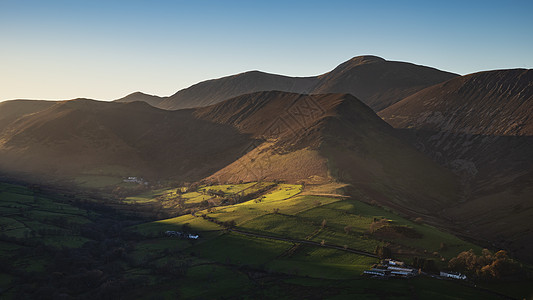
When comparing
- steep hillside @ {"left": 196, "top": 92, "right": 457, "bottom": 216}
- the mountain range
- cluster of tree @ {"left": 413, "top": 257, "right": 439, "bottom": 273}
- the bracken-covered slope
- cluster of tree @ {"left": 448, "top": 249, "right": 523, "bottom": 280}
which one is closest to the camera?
cluster of tree @ {"left": 448, "top": 249, "right": 523, "bottom": 280}

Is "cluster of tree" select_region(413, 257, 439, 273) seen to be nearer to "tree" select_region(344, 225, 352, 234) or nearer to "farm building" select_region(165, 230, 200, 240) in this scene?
"tree" select_region(344, 225, 352, 234)

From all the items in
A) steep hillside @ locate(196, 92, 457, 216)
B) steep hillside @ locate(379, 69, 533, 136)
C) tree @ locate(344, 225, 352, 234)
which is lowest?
tree @ locate(344, 225, 352, 234)

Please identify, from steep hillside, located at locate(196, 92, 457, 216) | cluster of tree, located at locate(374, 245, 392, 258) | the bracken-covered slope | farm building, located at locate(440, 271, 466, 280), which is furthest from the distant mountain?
farm building, located at locate(440, 271, 466, 280)

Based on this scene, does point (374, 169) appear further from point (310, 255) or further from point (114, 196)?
point (114, 196)

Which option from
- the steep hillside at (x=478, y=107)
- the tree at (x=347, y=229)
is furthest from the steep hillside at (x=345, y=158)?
the steep hillside at (x=478, y=107)

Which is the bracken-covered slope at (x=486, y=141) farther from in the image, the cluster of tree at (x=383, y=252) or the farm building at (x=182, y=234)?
the farm building at (x=182, y=234)

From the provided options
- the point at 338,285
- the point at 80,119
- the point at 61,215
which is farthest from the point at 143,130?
the point at 338,285

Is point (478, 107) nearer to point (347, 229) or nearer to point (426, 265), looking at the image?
point (347, 229)
